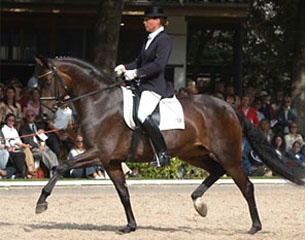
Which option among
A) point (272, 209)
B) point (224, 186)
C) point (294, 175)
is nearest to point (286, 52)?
point (224, 186)

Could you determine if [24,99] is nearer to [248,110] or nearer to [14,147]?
[14,147]

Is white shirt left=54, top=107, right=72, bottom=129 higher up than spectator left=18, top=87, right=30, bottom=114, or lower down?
lower down

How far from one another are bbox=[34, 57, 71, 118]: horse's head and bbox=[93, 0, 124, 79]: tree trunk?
24.2ft

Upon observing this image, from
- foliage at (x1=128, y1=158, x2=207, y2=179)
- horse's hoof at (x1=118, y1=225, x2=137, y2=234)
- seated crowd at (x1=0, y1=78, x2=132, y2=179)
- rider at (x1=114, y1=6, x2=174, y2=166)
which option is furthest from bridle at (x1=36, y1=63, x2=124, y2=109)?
foliage at (x1=128, y1=158, x2=207, y2=179)

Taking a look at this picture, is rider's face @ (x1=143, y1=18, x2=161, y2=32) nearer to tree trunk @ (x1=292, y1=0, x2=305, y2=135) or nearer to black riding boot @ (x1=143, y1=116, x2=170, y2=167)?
black riding boot @ (x1=143, y1=116, x2=170, y2=167)

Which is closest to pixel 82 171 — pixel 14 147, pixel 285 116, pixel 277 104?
pixel 14 147

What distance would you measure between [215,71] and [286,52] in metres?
2.43

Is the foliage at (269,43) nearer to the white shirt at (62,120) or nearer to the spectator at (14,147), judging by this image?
the white shirt at (62,120)

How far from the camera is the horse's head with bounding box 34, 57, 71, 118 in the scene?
9.64 meters

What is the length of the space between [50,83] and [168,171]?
5946 millimetres

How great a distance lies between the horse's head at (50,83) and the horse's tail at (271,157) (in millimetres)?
2237

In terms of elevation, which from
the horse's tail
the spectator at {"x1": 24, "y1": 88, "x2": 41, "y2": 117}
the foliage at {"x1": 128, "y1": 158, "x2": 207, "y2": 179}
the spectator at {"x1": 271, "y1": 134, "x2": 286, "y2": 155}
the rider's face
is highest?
the rider's face

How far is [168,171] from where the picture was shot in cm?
1529

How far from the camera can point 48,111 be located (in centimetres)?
999
